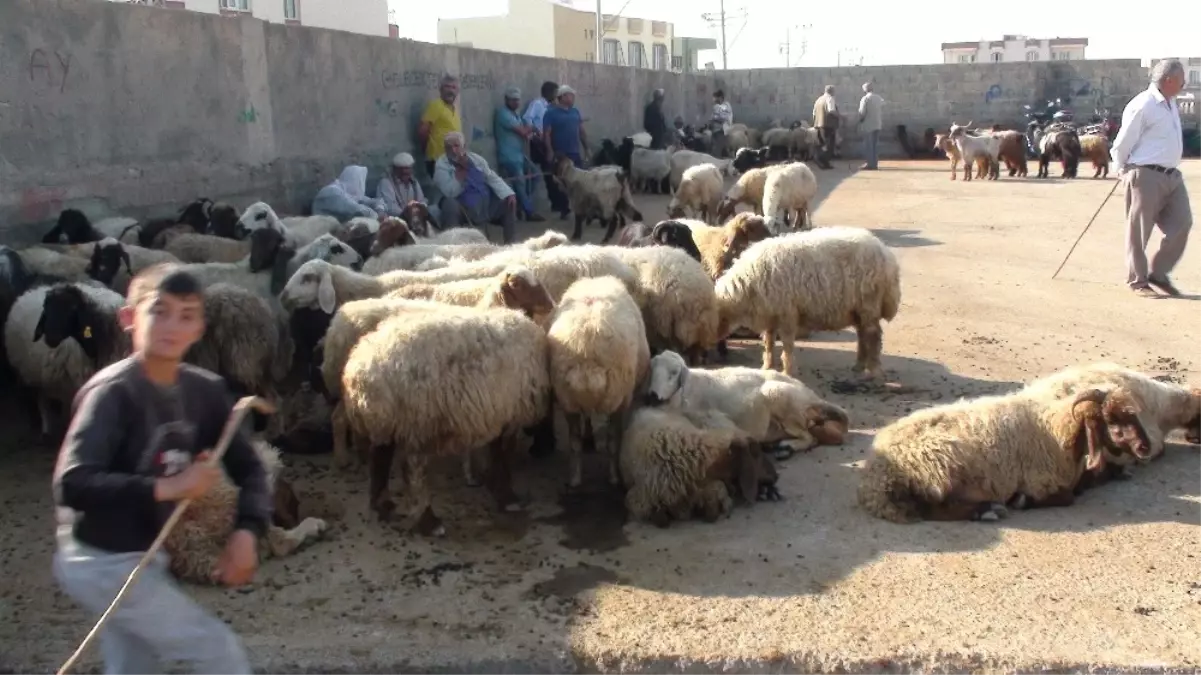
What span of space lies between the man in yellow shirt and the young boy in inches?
416

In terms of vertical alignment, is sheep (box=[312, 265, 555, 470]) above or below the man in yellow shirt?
below

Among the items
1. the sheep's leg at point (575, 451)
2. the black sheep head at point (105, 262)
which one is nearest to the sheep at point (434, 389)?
the sheep's leg at point (575, 451)

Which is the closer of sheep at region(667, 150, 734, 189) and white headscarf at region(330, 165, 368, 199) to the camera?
white headscarf at region(330, 165, 368, 199)

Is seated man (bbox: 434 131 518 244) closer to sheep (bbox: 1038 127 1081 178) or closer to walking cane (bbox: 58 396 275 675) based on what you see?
walking cane (bbox: 58 396 275 675)

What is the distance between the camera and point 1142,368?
7.74m

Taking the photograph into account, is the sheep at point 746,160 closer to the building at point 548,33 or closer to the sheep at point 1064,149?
the sheep at point 1064,149

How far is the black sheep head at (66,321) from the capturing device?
614 cm

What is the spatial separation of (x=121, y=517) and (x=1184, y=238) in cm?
1001

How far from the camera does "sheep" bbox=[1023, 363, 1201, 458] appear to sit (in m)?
5.76

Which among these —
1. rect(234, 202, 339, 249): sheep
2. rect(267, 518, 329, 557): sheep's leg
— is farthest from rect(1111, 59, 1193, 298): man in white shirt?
rect(267, 518, 329, 557): sheep's leg

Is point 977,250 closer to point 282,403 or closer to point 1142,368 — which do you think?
point 1142,368

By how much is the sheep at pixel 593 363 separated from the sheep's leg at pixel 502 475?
1.18 feet

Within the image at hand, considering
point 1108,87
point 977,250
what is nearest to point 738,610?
point 977,250

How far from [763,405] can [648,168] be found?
49.9 feet
